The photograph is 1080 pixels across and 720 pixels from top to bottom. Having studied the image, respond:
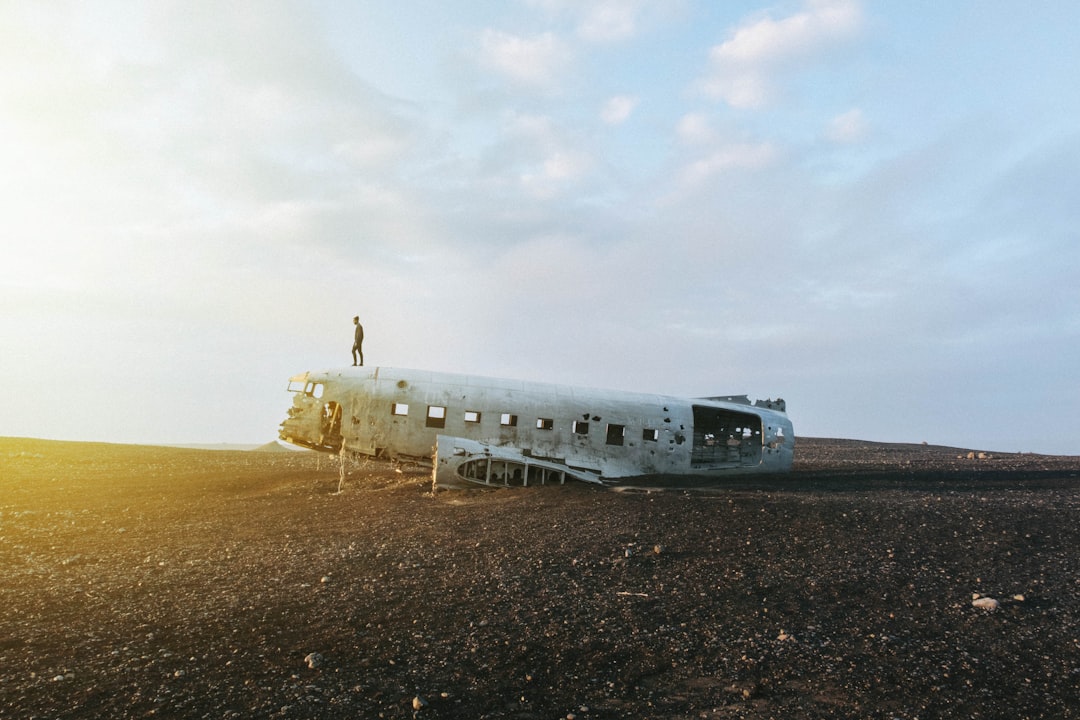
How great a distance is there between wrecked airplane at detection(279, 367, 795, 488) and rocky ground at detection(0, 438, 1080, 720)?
7.46 feet

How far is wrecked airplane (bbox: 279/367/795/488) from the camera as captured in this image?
22172 mm

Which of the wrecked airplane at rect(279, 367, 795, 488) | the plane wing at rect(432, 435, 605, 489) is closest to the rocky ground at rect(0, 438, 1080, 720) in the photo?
the plane wing at rect(432, 435, 605, 489)

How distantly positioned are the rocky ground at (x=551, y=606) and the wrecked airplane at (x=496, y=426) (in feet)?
7.46

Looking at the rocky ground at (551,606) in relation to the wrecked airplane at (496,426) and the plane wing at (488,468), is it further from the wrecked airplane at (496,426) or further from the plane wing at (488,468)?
the wrecked airplane at (496,426)

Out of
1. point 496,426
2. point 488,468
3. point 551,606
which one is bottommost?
point 551,606

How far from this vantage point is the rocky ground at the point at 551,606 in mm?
7840

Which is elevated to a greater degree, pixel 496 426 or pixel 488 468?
pixel 496 426

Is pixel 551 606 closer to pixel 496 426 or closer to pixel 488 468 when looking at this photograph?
pixel 488 468

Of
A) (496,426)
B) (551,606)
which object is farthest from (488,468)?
(551,606)

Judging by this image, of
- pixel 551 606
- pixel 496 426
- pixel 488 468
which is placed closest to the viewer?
pixel 551 606

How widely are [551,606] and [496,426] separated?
12624 millimetres

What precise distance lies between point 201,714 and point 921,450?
1778 inches

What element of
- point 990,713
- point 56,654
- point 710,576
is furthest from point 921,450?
point 56,654

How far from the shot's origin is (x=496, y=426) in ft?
75.5
